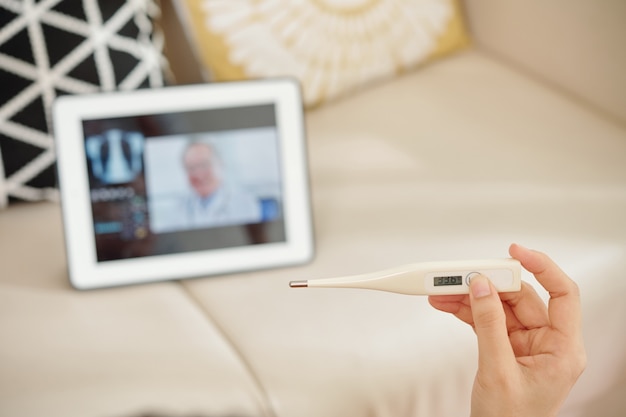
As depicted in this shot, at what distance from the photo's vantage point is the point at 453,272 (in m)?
0.62

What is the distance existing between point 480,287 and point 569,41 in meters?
0.63

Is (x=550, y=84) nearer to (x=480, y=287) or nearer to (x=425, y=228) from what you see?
(x=425, y=228)

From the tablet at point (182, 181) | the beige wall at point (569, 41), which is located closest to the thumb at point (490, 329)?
the tablet at point (182, 181)

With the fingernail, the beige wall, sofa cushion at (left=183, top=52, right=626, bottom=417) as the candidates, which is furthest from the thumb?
the beige wall

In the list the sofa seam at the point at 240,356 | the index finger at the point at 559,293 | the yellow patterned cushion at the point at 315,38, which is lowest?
the sofa seam at the point at 240,356

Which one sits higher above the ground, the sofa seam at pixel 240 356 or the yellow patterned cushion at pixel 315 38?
the yellow patterned cushion at pixel 315 38

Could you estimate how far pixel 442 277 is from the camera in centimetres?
63

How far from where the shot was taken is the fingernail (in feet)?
1.90

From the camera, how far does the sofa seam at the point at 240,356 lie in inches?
27.7

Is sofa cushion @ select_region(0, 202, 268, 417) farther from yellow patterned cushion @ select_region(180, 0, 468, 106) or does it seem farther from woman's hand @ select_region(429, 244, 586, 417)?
yellow patterned cushion @ select_region(180, 0, 468, 106)

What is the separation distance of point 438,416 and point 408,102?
52cm

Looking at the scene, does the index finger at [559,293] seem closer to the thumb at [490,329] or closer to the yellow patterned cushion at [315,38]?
the thumb at [490,329]

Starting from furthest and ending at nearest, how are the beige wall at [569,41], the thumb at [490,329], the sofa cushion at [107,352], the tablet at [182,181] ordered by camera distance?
the beige wall at [569,41]
the tablet at [182,181]
the sofa cushion at [107,352]
the thumb at [490,329]

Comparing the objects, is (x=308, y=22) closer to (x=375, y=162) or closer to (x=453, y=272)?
(x=375, y=162)
